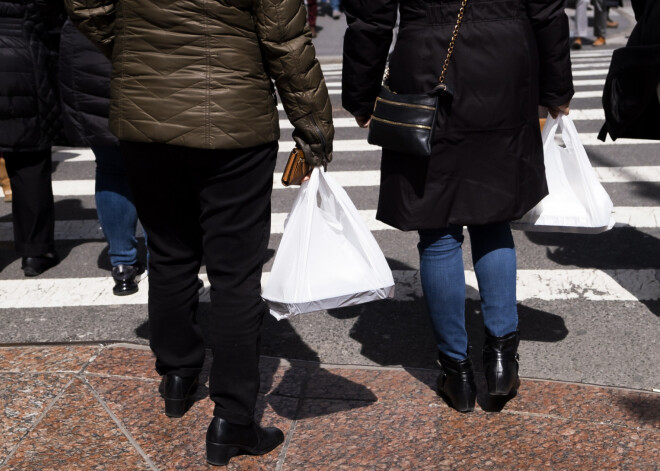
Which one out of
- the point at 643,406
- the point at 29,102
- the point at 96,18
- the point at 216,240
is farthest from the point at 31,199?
the point at 643,406

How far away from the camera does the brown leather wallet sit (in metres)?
2.96

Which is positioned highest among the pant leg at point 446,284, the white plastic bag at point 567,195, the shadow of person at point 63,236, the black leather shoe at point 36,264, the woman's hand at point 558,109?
the woman's hand at point 558,109

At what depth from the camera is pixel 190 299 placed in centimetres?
315

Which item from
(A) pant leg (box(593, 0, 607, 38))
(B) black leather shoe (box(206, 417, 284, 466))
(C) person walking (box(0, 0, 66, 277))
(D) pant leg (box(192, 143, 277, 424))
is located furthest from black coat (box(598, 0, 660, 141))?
(A) pant leg (box(593, 0, 607, 38))

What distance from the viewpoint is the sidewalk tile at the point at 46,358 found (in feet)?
12.2

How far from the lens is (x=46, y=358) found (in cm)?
381

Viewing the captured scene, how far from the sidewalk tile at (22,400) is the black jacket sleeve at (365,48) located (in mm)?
1523

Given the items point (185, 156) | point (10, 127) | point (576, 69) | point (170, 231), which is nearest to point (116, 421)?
point (170, 231)

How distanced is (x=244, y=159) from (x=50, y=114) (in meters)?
2.36

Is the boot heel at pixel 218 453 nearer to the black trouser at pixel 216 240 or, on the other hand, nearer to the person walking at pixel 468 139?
the black trouser at pixel 216 240

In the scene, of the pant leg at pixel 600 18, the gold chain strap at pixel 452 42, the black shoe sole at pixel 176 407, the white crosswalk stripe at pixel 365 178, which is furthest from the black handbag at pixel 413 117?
the pant leg at pixel 600 18

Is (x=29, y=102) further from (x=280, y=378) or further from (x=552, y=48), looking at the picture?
(x=552, y=48)

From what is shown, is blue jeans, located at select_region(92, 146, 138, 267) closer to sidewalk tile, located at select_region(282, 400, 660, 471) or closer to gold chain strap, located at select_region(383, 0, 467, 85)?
sidewalk tile, located at select_region(282, 400, 660, 471)

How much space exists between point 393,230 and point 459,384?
7.96 feet
